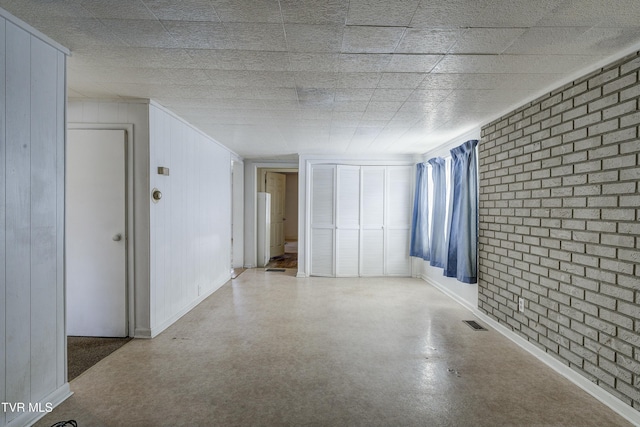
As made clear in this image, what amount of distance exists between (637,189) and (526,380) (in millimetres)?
1505

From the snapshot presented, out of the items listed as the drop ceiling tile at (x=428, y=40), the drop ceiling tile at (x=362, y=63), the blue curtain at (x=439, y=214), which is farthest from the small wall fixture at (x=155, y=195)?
the blue curtain at (x=439, y=214)

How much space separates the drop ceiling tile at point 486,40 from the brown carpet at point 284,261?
574 centimetres

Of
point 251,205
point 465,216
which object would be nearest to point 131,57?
point 465,216

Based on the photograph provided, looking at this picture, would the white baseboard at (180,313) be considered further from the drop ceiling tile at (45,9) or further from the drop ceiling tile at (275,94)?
the drop ceiling tile at (45,9)

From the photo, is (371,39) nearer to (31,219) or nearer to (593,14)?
(593,14)

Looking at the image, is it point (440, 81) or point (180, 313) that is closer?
point (440, 81)

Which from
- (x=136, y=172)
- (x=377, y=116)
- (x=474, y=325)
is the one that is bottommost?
(x=474, y=325)

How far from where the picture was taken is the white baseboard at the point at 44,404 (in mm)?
1816

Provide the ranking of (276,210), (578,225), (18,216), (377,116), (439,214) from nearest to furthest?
(18,216), (578,225), (377,116), (439,214), (276,210)

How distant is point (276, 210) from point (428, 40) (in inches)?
266

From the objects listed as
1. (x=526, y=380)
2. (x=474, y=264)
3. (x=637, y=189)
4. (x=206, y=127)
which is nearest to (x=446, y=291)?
(x=474, y=264)

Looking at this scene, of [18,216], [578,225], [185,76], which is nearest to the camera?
[18,216]

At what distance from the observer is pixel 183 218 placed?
3.86 metres

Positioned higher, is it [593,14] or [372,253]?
[593,14]
